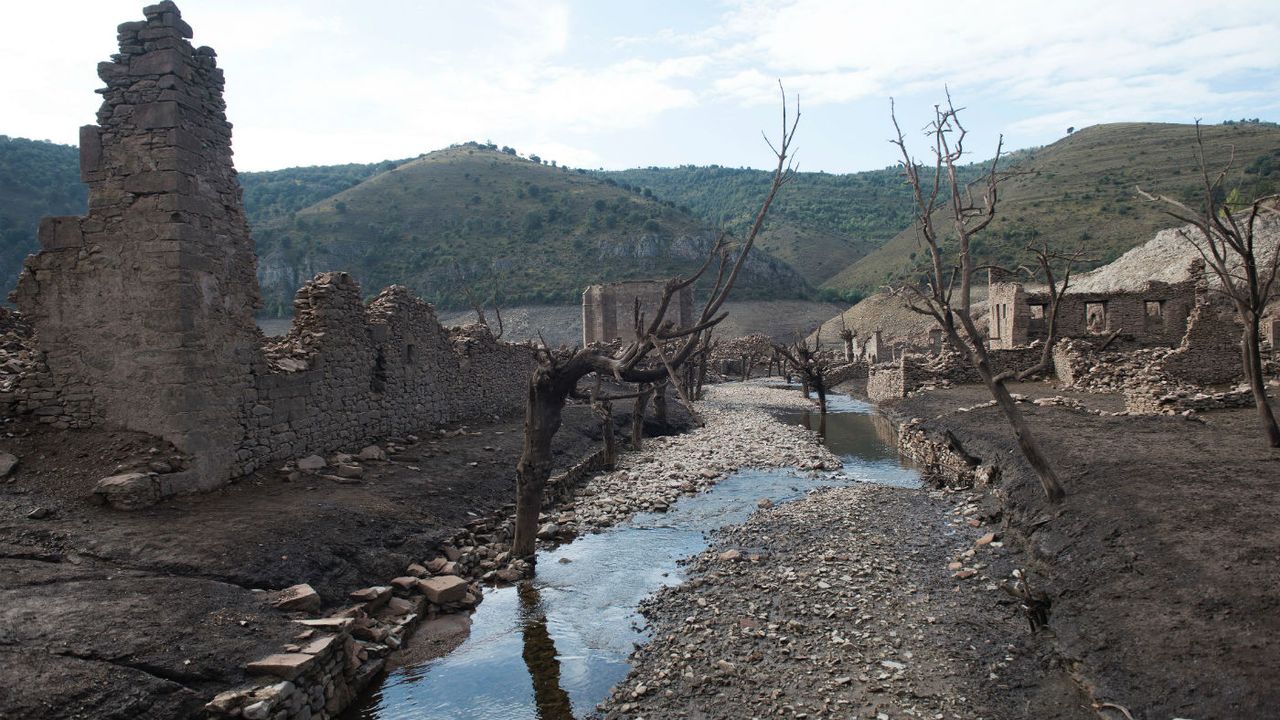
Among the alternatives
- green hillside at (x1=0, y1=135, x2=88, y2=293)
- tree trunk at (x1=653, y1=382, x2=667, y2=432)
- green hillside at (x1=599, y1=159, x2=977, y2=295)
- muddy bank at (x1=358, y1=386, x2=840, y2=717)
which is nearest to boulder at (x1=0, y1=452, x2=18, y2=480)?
muddy bank at (x1=358, y1=386, x2=840, y2=717)

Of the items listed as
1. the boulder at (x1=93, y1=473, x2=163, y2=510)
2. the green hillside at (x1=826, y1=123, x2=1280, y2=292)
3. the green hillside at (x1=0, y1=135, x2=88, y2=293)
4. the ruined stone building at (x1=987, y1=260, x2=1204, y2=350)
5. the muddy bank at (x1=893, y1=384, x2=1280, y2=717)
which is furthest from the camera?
the green hillside at (x1=826, y1=123, x2=1280, y2=292)

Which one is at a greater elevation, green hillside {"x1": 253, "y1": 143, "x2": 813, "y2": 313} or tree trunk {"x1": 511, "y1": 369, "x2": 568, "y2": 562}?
green hillside {"x1": 253, "y1": 143, "x2": 813, "y2": 313}

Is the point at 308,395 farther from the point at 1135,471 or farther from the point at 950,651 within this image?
the point at 1135,471

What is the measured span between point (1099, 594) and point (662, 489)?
9470 millimetres

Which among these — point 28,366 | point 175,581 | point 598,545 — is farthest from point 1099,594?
point 28,366

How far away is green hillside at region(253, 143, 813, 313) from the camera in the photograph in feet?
248

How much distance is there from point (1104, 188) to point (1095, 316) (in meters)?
49.2

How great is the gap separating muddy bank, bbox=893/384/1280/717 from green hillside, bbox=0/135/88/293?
163 ft

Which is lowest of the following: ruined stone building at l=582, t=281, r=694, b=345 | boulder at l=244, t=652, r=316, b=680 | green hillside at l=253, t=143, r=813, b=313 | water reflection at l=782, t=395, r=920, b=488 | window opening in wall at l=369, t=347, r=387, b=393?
water reflection at l=782, t=395, r=920, b=488

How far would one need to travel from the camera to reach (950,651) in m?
7.24

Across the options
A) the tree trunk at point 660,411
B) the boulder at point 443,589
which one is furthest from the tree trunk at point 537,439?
the tree trunk at point 660,411

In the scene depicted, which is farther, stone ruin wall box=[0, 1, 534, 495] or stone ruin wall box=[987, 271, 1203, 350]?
stone ruin wall box=[987, 271, 1203, 350]

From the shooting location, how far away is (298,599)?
749cm

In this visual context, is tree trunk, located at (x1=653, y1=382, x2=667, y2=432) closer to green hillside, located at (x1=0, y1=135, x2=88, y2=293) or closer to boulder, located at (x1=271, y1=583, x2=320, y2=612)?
boulder, located at (x1=271, y1=583, x2=320, y2=612)
